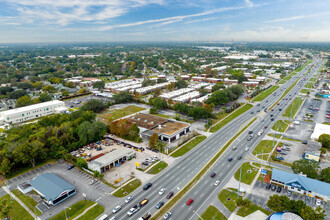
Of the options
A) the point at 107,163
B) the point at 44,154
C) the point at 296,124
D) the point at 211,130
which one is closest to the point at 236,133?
the point at 211,130

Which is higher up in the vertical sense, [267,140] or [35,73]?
[35,73]

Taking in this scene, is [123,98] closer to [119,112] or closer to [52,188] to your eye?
[119,112]

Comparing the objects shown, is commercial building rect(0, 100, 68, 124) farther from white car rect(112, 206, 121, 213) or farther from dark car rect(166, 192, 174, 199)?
dark car rect(166, 192, 174, 199)

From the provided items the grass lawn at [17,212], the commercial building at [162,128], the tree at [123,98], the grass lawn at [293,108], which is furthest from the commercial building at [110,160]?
the grass lawn at [293,108]

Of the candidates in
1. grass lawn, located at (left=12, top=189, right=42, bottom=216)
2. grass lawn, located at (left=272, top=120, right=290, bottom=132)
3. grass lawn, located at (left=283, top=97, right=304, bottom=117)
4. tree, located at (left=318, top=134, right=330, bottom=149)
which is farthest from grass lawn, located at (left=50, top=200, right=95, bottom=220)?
grass lawn, located at (left=283, top=97, right=304, bottom=117)

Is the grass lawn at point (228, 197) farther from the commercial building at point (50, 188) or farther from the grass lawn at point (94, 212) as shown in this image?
the commercial building at point (50, 188)

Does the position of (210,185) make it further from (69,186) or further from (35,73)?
(35,73)

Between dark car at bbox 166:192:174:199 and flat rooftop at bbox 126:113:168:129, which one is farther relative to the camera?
flat rooftop at bbox 126:113:168:129
